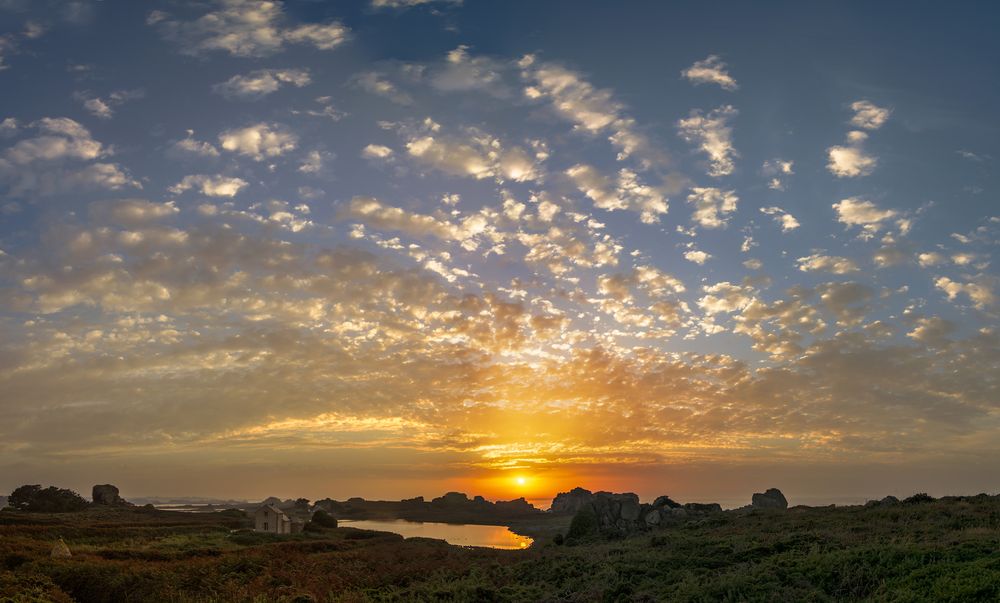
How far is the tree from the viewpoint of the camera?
3809 inches

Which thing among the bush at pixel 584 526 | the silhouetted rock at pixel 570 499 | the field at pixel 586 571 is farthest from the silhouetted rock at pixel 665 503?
the silhouetted rock at pixel 570 499

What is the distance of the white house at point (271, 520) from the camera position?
72.0 m

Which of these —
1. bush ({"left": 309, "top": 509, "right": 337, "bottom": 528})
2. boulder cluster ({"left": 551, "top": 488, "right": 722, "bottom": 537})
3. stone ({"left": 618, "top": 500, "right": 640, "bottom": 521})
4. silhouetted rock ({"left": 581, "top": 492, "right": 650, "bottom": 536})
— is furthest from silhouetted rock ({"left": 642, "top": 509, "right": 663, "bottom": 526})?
bush ({"left": 309, "top": 509, "right": 337, "bottom": 528})

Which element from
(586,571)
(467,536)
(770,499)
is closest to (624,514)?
(770,499)

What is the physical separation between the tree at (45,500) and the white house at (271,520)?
47.4 m

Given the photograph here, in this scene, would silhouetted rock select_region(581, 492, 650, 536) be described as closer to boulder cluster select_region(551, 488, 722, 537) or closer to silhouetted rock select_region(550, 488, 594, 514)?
boulder cluster select_region(551, 488, 722, 537)

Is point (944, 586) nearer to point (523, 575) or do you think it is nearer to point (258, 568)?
point (523, 575)

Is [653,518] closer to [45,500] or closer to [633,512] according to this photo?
[633,512]

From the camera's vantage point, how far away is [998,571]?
19.5 metres

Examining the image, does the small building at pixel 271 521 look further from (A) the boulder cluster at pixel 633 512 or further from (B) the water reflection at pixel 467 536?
(A) the boulder cluster at pixel 633 512

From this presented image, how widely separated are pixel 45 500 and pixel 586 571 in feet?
342

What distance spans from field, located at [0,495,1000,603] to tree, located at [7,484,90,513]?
65.1 m

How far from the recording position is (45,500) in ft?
320

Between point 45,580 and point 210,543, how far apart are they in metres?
25.0
